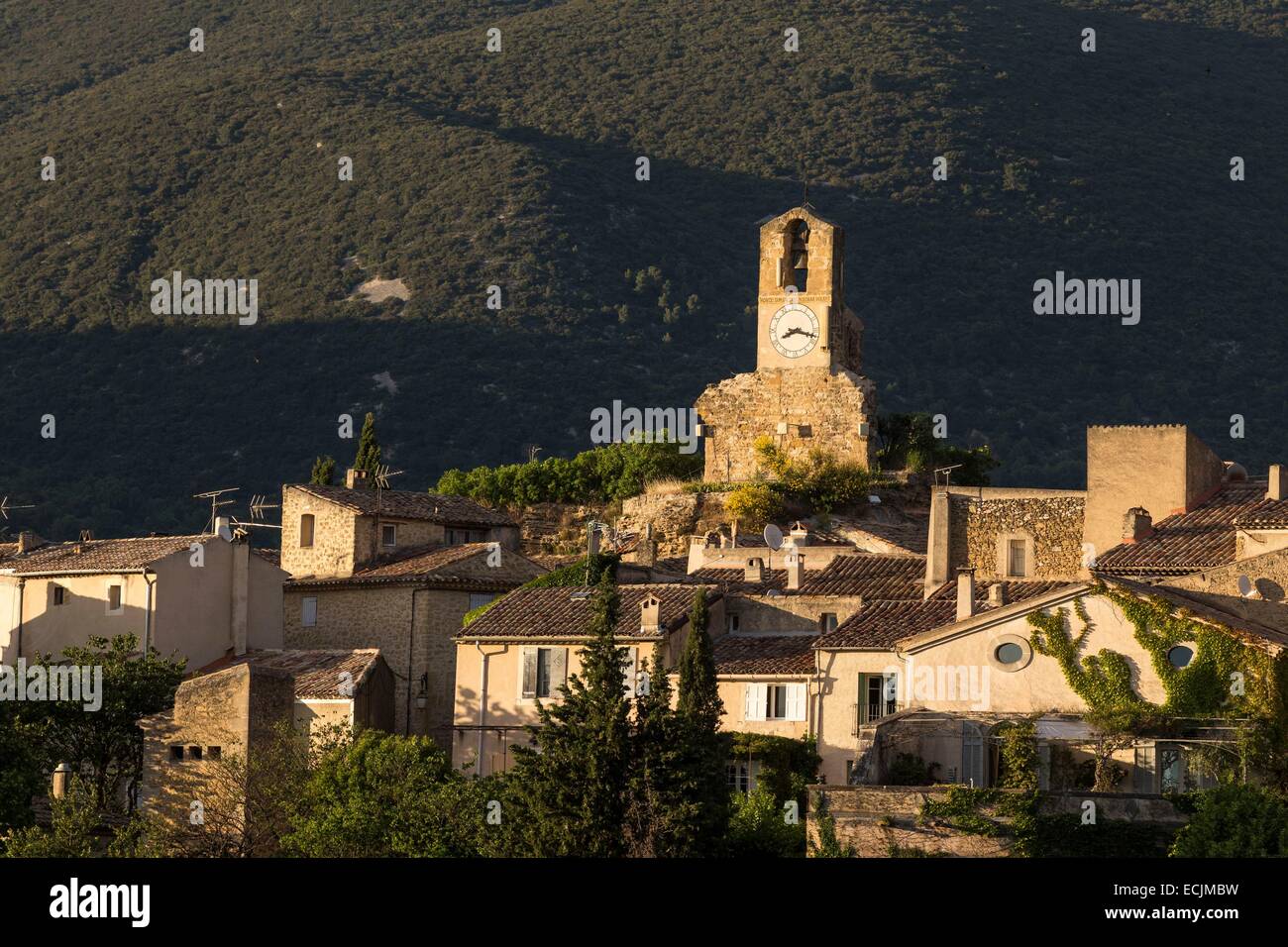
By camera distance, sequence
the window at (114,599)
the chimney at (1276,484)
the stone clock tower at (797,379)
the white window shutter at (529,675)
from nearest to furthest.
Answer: the white window shutter at (529,675)
the chimney at (1276,484)
the window at (114,599)
the stone clock tower at (797,379)

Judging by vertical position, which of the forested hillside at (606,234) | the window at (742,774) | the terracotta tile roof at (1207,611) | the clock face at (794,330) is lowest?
the window at (742,774)

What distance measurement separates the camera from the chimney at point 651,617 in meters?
58.4

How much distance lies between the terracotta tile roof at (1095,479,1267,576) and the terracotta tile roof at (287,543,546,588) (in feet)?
53.2

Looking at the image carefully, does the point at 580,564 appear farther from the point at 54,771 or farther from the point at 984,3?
the point at 984,3

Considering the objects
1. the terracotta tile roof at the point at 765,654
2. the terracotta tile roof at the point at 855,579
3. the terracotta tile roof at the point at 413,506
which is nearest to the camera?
the terracotta tile roof at the point at 765,654

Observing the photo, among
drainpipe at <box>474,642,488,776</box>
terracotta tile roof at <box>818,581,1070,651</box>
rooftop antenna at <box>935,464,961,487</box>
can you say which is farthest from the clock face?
drainpipe at <box>474,642,488,776</box>

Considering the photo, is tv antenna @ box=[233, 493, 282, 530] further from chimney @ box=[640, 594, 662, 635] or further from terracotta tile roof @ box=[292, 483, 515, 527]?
chimney @ box=[640, 594, 662, 635]

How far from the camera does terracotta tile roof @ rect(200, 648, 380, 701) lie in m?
60.2

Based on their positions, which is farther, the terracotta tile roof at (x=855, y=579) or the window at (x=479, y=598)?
the window at (x=479, y=598)

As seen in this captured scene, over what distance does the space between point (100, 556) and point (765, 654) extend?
18.3 metres

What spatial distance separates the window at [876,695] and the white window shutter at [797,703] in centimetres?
149

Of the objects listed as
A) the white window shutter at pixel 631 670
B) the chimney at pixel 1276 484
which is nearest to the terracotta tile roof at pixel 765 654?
the white window shutter at pixel 631 670

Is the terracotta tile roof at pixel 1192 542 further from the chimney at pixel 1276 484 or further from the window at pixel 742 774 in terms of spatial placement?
the window at pixel 742 774
